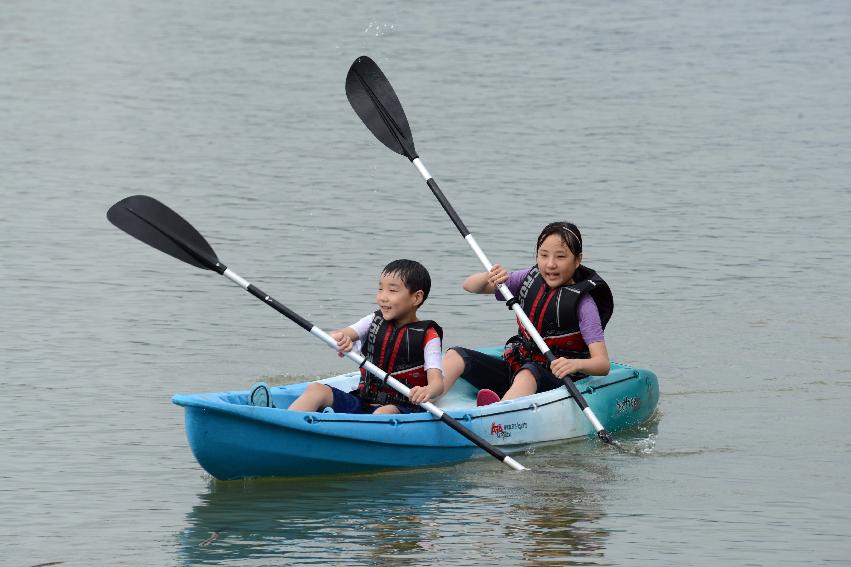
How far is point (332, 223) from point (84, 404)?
515 cm

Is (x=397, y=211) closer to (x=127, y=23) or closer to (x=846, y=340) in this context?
(x=846, y=340)

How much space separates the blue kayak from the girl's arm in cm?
51

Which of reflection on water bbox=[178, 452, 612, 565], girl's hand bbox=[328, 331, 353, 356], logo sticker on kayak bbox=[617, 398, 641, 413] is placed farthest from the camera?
logo sticker on kayak bbox=[617, 398, 641, 413]

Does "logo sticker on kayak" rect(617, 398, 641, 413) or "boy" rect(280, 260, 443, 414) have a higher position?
"boy" rect(280, 260, 443, 414)

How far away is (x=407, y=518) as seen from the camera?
22.0 feet

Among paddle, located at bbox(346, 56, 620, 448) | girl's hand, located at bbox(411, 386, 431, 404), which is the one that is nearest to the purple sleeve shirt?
girl's hand, located at bbox(411, 386, 431, 404)

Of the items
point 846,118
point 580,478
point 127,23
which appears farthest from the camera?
Result: point 127,23

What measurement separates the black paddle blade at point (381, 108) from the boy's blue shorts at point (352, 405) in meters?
2.14

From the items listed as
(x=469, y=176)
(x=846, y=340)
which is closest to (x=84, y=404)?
(x=846, y=340)

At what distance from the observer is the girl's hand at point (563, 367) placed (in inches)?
310

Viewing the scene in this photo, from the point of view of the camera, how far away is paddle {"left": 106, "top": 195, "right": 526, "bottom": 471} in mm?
7340

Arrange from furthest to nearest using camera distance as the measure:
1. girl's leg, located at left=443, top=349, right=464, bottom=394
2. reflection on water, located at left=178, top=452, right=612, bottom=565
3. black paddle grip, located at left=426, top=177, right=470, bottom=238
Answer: black paddle grip, located at left=426, top=177, right=470, bottom=238 < girl's leg, located at left=443, top=349, right=464, bottom=394 < reflection on water, located at left=178, top=452, right=612, bottom=565

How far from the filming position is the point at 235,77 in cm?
2055

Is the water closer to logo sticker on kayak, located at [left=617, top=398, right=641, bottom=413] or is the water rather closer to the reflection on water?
the reflection on water
